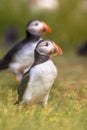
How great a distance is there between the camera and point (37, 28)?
11414mm

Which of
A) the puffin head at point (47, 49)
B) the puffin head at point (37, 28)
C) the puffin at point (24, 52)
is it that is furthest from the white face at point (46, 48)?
the puffin head at point (37, 28)

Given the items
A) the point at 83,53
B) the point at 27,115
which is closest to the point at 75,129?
the point at 27,115

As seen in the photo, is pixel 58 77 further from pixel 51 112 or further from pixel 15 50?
pixel 51 112

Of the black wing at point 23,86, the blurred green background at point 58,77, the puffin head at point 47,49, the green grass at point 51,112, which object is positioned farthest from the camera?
the puffin head at point 47,49

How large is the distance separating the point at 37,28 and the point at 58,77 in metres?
2.17

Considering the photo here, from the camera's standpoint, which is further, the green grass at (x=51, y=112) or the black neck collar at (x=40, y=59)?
the black neck collar at (x=40, y=59)

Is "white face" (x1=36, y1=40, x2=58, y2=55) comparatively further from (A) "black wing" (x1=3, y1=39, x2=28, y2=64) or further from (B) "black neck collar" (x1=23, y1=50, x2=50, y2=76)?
(A) "black wing" (x1=3, y1=39, x2=28, y2=64)

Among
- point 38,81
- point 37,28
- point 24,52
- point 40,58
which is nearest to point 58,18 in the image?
point 37,28

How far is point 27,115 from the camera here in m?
7.43

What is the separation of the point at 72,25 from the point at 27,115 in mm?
13622

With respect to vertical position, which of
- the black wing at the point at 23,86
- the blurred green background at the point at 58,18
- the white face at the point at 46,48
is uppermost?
the white face at the point at 46,48

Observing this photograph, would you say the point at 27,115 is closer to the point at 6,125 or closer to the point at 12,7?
the point at 6,125

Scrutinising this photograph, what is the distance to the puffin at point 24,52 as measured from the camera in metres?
10.9

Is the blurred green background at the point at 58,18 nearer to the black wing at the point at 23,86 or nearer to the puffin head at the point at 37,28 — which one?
the puffin head at the point at 37,28
